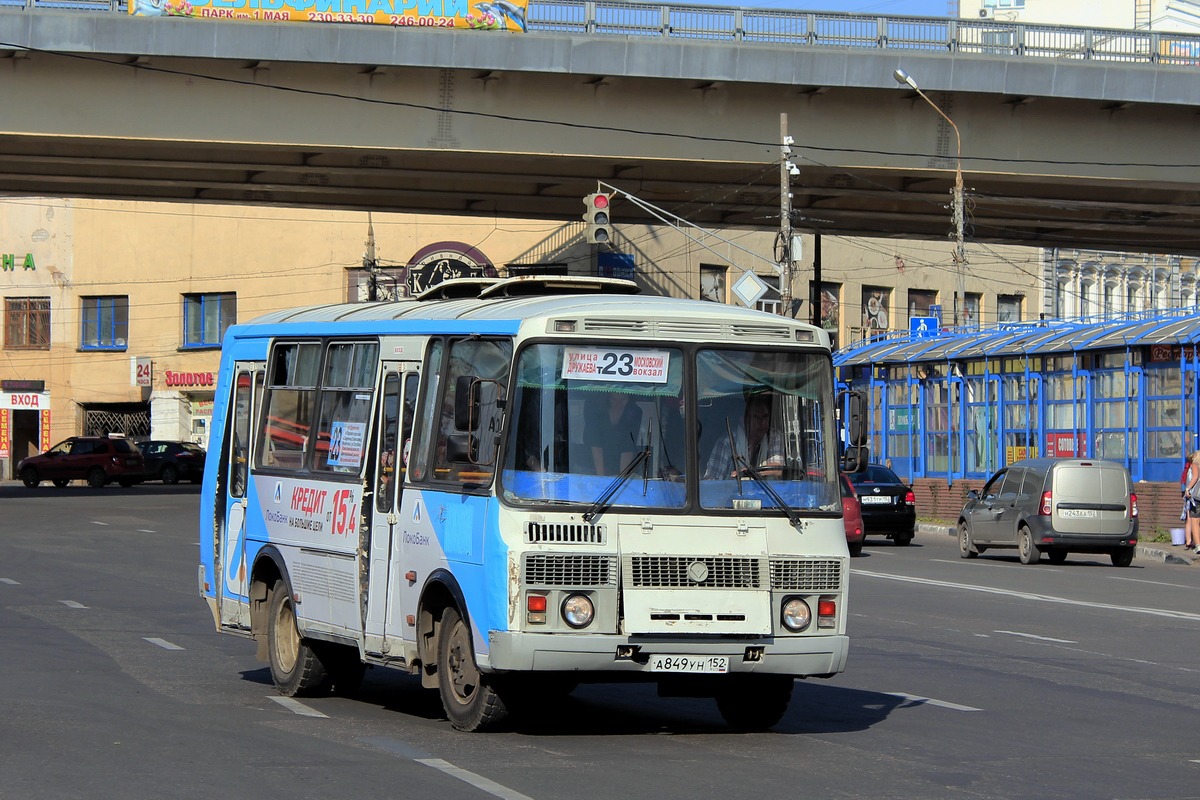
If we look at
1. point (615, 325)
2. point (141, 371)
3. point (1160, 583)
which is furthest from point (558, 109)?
point (141, 371)

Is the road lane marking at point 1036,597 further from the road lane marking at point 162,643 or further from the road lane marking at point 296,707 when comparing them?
the road lane marking at point 296,707

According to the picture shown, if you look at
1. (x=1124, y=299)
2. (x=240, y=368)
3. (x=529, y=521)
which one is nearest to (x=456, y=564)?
(x=529, y=521)

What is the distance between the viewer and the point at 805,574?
390 inches

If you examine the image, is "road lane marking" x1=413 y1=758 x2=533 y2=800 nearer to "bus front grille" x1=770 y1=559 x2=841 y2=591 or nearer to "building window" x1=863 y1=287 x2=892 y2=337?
"bus front grille" x1=770 y1=559 x2=841 y2=591

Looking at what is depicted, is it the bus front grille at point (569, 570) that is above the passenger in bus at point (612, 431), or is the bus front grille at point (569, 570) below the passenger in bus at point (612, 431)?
below

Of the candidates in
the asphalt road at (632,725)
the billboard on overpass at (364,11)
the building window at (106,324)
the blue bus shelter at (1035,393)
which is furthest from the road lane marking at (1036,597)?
the building window at (106,324)

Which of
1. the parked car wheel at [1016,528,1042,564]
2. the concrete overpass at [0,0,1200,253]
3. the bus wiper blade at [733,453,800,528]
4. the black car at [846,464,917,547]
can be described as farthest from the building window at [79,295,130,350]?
Result: the bus wiper blade at [733,453,800,528]

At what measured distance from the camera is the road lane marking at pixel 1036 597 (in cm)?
1911

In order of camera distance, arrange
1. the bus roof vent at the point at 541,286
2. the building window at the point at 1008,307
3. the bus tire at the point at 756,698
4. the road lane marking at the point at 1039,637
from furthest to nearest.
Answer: the building window at the point at 1008,307, the road lane marking at the point at 1039,637, the bus roof vent at the point at 541,286, the bus tire at the point at 756,698

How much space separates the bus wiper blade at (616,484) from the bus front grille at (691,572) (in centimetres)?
30

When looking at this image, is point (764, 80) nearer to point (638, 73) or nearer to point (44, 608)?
point (638, 73)

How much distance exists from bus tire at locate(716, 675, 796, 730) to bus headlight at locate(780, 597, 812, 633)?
0.53m

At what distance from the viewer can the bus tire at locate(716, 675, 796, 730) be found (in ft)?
33.9

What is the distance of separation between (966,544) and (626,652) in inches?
830
